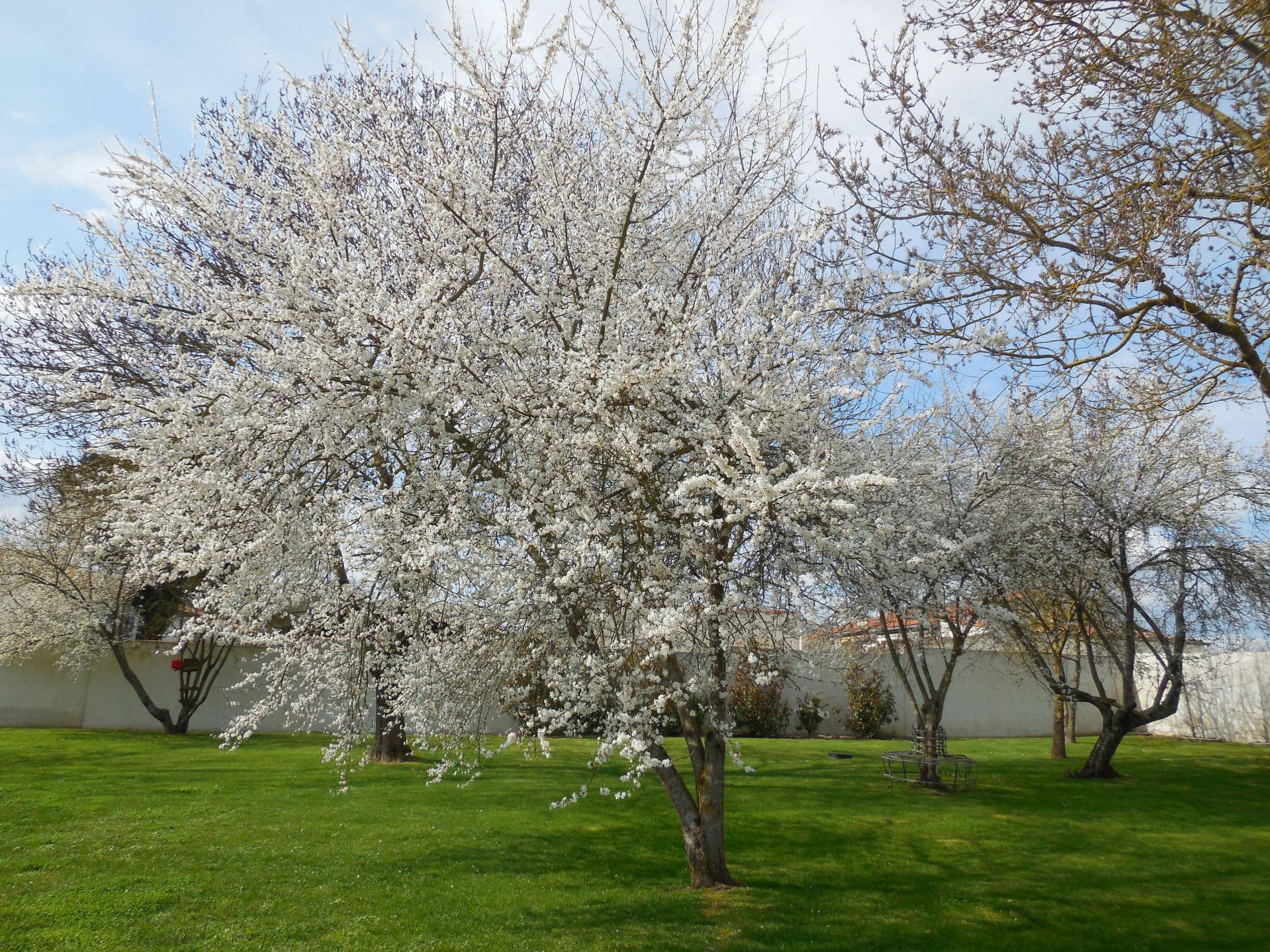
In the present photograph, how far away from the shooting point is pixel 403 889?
618 centimetres

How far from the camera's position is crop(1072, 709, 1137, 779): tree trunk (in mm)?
12008

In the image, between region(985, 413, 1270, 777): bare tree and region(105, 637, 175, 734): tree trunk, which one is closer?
region(985, 413, 1270, 777): bare tree

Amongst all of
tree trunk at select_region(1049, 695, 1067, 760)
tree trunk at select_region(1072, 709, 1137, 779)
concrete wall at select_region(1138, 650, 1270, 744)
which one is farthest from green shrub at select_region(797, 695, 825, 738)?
concrete wall at select_region(1138, 650, 1270, 744)

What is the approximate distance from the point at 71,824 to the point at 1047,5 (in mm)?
10341

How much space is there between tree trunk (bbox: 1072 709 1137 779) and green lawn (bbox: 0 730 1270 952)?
0.50 metres

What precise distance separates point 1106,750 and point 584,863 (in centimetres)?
920

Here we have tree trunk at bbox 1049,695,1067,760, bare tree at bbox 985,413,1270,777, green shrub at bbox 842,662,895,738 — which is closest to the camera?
bare tree at bbox 985,413,1270,777

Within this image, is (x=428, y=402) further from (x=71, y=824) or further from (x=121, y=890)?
(x=71, y=824)

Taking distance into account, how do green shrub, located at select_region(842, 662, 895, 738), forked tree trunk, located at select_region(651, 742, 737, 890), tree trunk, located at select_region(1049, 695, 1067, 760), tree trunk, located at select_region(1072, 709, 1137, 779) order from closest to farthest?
forked tree trunk, located at select_region(651, 742, 737, 890), tree trunk, located at select_region(1072, 709, 1137, 779), tree trunk, located at select_region(1049, 695, 1067, 760), green shrub, located at select_region(842, 662, 895, 738)

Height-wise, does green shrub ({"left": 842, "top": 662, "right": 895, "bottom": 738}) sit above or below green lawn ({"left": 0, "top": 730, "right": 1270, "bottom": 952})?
above

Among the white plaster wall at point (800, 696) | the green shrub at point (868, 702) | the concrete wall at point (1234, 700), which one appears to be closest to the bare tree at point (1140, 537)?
the white plaster wall at point (800, 696)

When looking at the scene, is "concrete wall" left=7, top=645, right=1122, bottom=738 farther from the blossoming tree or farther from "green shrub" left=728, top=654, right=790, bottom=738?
the blossoming tree

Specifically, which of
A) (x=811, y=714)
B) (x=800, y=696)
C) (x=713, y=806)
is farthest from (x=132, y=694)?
(x=713, y=806)

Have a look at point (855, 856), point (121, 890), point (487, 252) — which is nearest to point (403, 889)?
point (121, 890)
